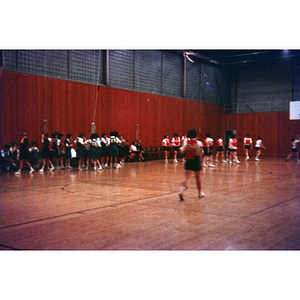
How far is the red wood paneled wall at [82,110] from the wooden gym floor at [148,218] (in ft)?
A: 20.9

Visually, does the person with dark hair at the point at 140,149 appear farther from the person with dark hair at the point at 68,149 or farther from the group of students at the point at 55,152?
the person with dark hair at the point at 68,149

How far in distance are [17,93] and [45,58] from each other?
8.15 ft

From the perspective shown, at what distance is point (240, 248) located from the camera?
4125 millimetres

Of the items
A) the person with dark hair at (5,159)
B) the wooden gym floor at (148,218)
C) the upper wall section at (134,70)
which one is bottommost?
the wooden gym floor at (148,218)

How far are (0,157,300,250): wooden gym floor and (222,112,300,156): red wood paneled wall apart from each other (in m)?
19.2

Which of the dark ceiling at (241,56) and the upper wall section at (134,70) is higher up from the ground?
the dark ceiling at (241,56)

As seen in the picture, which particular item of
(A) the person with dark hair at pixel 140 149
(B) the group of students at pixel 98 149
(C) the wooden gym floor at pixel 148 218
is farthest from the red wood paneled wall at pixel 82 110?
(C) the wooden gym floor at pixel 148 218

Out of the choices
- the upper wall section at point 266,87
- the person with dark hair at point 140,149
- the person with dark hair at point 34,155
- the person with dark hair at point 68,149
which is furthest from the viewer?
the upper wall section at point 266,87

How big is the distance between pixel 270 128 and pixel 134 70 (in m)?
13.7

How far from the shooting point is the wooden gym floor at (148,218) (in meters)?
4.34

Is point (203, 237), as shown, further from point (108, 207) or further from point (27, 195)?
point (27, 195)

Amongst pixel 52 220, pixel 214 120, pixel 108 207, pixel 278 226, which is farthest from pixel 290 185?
pixel 214 120

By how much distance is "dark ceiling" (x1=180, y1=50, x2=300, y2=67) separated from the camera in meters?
25.7

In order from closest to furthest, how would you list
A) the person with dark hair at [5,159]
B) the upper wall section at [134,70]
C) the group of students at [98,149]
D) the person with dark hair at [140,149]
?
the person with dark hair at [5,159] < the group of students at [98,149] < the upper wall section at [134,70] < the person with dark hair at [140,149]
